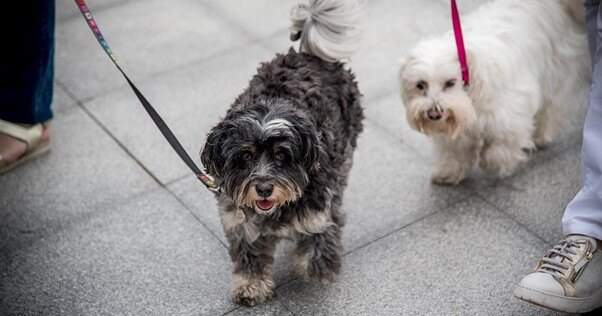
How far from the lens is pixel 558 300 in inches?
126

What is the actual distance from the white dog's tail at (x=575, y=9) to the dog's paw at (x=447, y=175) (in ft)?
3.70

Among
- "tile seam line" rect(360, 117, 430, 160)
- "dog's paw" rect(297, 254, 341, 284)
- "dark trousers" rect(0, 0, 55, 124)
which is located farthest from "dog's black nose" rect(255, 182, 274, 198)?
"dark trousers" rect(0, 0, 55, 124)

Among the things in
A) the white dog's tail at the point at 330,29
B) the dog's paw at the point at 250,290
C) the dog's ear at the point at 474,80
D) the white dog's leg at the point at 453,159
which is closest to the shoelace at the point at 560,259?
the dog's ear at the point at 474,80

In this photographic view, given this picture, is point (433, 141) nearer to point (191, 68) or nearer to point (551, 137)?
point (551, 137)

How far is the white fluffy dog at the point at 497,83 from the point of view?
4023 millimetres

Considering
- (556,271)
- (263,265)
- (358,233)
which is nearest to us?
(556,271)

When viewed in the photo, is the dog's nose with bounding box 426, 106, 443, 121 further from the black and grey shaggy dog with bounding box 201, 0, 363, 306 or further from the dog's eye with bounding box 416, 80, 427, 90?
the black and grey shaggy dog with bounding box 201, 0, 363, 306

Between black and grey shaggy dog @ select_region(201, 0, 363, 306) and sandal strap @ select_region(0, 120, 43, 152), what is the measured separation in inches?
68.5

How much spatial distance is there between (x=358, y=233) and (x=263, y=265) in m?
0.73

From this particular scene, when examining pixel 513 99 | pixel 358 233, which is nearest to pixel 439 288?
pixel 358 233

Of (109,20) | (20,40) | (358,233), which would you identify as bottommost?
(109,20)

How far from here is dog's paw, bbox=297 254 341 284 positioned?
3.51 metres

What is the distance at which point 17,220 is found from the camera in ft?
13.9

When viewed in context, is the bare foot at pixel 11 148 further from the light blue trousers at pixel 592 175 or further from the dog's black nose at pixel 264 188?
the light blue trousers at pixel 592 175
